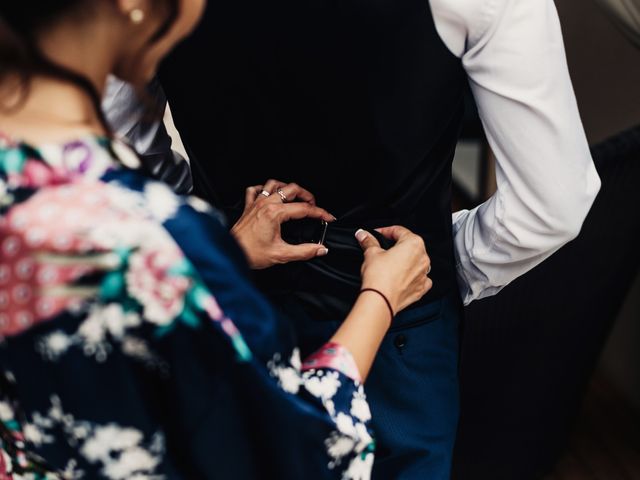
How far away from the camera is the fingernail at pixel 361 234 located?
0.80 m

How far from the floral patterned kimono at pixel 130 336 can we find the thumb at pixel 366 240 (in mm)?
221

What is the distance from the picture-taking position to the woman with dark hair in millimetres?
472

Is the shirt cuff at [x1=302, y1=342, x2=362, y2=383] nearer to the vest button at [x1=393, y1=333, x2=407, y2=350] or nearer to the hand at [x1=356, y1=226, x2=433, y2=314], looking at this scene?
the hand at [x1=356, y1=226, x2=433, y2=314]

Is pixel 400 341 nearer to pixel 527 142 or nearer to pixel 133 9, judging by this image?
pixel 527 142

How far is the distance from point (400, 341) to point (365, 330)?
19 centimetres

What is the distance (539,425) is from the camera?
1.44 m

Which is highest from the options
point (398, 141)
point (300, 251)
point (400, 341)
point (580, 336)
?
point (398, 141)

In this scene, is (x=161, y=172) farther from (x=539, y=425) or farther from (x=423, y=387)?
(x=539, y=425)

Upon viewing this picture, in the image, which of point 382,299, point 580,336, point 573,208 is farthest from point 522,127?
point 580,336

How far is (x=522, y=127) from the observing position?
0.74m

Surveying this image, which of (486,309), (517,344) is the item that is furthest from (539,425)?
(486,309)

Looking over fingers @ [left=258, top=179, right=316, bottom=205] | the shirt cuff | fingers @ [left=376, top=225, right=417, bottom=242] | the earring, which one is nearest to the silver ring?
fingers @ [left=258, top=179, right=316, bottom=205]

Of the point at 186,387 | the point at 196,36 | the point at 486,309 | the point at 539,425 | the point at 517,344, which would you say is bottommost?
the point at 539,425

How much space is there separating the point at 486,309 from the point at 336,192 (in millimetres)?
409
